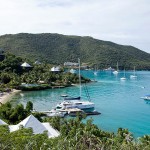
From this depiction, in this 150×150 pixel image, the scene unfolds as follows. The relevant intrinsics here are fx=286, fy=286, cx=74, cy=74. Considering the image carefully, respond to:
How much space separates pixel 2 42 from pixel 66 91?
→ 325 ft

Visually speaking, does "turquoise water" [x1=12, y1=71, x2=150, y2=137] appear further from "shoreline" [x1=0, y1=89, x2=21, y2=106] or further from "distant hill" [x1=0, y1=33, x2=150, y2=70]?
"distant hill" [x1=0, y1=33, x2=150, y2=70]

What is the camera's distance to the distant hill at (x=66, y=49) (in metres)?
154

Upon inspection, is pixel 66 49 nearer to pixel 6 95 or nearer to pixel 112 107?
pixel 6 95

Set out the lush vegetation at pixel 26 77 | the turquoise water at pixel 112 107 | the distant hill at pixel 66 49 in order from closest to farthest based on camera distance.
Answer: the turquoise water at pixel 112 107, the lush vegetation at pixel 26 77, the distant hill at pixel 66 49

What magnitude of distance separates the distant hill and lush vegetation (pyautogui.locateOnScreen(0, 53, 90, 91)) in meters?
63.0

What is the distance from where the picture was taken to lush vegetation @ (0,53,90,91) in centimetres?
6509

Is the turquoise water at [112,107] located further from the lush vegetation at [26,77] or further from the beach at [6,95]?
the lush vegetation at [26,77]

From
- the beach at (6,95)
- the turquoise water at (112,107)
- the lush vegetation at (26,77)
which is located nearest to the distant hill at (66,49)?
the lush vegetation at (26,77)

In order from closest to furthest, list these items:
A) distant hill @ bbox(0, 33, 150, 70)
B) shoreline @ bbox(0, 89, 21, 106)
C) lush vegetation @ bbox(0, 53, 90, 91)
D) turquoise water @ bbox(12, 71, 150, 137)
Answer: turquoise water @ bbox(12, 71, 150, 137) → shoreline @ bbox(0, 89, 21, 106) → lush vegetation @ bbox(0, 53, 90, 91) → distant hill @ bbox(0, 33, 150, 70)

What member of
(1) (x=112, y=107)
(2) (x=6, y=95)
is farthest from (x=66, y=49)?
(1) (x=112, y=107)

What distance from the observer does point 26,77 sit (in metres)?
71.5

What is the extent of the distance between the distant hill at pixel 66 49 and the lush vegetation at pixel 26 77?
63.0m

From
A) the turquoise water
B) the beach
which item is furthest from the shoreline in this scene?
the turquoise water

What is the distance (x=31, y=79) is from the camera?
229 feet
